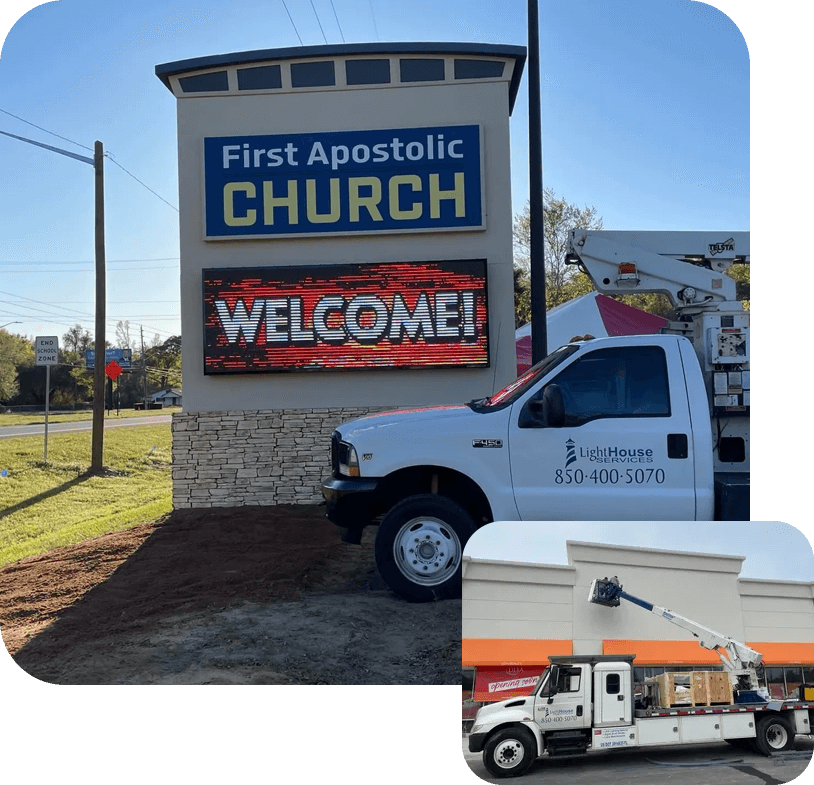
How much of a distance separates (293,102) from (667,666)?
19.8 feet

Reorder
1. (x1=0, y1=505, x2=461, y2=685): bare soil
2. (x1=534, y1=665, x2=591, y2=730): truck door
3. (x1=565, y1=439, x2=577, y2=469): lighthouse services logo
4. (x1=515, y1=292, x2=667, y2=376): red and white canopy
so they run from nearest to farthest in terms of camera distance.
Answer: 1. (x1=534, y1=665, x2=591, y2=730): truck door
2. (x1=0, y1=505, x2=461, y2=685): bare soil
3. (x1=565, y1=439, x2=577, y2=469): lighthouse services logo
4. (x1=515, y1=292, x2=667, y2=376): red and white canopy

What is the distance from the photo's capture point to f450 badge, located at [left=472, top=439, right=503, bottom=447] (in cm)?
553

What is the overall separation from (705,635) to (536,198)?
4.19 metres

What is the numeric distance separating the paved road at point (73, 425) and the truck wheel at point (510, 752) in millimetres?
5516

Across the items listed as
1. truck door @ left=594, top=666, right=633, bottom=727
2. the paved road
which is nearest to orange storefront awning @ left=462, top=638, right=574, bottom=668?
truck door @ left=594, top=666, right=633, bottom=727

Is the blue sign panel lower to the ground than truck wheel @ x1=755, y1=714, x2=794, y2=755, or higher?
higher

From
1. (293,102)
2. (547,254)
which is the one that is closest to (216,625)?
(547,254)

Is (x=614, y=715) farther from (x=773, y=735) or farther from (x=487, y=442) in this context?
(x=487, y=442)

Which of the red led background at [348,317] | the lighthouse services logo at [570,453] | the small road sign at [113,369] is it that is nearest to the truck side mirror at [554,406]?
the lighthouse services logo at [570,453]

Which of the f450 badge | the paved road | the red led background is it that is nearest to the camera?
the f450 badge

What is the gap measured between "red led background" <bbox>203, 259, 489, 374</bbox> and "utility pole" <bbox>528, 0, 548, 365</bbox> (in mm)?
491

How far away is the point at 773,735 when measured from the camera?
3.75 m

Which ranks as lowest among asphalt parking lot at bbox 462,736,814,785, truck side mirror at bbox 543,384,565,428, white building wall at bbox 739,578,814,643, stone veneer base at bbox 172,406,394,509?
asphalt parking lot at bbox 462,736,814,785

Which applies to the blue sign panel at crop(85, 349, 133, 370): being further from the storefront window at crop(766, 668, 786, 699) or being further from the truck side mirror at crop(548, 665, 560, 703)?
the storefront window at crop(766, 668, 786, 699)
